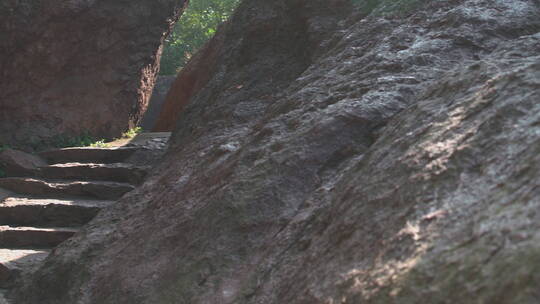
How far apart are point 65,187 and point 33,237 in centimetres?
99

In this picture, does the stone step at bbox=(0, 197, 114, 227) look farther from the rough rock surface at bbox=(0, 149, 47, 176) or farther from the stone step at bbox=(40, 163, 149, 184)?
the rough rock surface at bbox=(0, 149, 47, 176)

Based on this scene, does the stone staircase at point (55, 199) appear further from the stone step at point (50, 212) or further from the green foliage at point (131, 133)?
the green foliage at point (131, 133)

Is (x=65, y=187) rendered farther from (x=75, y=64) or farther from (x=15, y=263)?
(x=75, y=64)

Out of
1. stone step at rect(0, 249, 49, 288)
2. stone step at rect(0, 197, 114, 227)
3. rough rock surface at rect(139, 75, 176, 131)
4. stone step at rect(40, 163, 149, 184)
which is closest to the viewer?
stone step at rect(0, 249, 49, 288)

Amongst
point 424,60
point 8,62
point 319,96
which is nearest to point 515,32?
point 424,60

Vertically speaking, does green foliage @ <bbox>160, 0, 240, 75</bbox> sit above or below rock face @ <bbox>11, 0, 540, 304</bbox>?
above

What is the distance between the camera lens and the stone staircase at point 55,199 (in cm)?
573

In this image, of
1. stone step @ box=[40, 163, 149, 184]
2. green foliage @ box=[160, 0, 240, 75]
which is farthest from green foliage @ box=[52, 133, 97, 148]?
green foliage @ box=[160, 0, 240, 75]

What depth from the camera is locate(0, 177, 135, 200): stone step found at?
261 inches

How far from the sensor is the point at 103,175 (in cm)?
712

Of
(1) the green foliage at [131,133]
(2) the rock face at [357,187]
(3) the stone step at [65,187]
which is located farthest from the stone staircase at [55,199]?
(1) the green foliage at [131,133]

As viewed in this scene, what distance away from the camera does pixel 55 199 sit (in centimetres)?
664

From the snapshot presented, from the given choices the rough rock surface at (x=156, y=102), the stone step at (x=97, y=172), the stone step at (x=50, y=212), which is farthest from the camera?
the rough rock surface at (x=156, y=102)

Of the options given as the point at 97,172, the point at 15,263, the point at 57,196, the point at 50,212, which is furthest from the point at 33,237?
the point at 97,172
